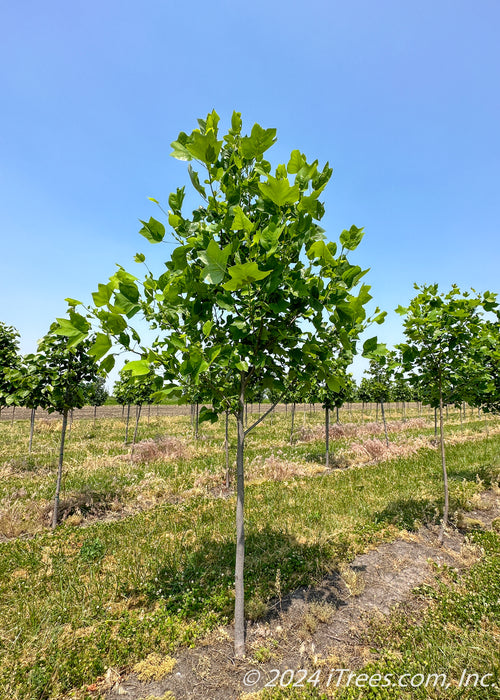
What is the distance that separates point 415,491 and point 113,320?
9587mm

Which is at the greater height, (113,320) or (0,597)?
(113,320)

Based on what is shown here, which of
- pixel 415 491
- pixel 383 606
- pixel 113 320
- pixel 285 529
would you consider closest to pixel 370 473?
pixel 415 491

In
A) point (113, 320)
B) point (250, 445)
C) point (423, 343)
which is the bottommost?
point (250, 445)

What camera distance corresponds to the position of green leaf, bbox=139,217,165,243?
9.18ft

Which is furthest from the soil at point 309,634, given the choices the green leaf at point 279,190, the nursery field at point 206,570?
the green leaf at point 279,190

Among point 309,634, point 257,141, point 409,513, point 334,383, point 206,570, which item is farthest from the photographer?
point 409,513

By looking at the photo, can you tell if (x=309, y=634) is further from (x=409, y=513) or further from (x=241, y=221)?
(x=409, y=513)

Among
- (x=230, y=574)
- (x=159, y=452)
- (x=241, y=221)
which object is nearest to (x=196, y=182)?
(x=241, y=221)

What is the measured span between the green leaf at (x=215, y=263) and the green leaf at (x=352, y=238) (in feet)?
4.29

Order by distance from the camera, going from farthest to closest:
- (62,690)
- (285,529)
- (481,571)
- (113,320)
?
(285,529), (481,571), (62,690), (113,320)

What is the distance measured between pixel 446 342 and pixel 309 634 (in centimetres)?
574

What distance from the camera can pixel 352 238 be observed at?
10.4 feet

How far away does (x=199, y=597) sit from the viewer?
4531 millimetres

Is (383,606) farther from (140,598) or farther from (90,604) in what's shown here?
(90,604)
